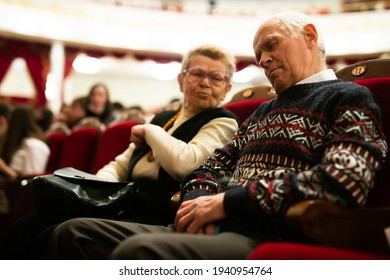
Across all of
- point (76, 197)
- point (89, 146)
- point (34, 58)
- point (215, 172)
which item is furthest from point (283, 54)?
point (34, 58)

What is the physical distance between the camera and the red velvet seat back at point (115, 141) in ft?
7.23

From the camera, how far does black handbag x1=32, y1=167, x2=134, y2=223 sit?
1.39 meters

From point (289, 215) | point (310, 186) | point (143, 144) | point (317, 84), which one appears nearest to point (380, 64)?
point (317, 84)

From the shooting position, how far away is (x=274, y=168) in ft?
3.90

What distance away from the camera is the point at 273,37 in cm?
130

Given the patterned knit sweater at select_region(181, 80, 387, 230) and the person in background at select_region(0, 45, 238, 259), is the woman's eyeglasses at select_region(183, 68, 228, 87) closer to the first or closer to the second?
the person in background at select_region(0, 45, 238, 259)

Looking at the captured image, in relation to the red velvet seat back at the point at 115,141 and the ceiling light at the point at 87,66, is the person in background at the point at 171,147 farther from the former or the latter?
the ceiling light at the point at 87,66

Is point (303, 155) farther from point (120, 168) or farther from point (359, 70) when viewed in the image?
point (120, 168)

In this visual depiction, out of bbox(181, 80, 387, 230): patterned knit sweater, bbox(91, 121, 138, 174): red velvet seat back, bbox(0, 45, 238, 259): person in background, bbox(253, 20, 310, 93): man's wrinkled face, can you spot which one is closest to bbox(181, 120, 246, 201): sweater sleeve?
bbox(181, 80, 387, 230): patterned knit sweater

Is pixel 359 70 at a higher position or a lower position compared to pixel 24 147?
higher

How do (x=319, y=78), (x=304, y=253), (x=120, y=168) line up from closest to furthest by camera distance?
(x=304, y=253), (x=319, y=78), (x=120, y=168)

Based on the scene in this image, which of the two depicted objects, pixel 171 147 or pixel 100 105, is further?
pixel 100 105

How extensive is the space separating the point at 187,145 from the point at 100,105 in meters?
2.42

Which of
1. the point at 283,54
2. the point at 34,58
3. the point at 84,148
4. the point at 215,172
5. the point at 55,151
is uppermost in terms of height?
the point at 34,58
